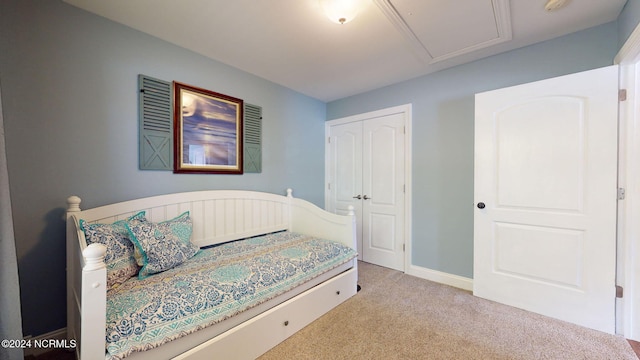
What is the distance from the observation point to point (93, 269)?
0.97 meters

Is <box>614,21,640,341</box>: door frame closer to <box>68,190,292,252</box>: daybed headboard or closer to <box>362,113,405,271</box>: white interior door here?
<box>362,113,405,271</box>: white interior door

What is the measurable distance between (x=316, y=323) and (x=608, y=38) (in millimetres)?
3193

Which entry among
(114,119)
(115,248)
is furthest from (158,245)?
(114,119)

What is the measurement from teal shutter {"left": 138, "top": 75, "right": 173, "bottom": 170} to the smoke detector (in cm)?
296

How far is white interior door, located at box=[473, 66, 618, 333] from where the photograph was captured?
1.77 metres

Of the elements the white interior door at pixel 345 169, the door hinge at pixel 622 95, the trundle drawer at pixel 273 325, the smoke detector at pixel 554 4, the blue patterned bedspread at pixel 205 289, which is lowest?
the trundle drawer at pixel 273 325

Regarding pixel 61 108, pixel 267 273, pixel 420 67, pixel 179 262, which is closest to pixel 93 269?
pixel 179 262

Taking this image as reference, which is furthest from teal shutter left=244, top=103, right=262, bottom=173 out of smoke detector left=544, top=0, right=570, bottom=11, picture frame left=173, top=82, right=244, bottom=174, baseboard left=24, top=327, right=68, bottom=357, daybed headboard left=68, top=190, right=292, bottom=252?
smoke detector left=544, top=0, right=570, bottom=11

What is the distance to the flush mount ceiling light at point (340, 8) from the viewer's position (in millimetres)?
1493

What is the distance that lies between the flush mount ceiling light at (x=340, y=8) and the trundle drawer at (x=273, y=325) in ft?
6.54

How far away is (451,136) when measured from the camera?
103 inches

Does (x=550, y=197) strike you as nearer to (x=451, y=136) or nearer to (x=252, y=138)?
(x=451, y=136)

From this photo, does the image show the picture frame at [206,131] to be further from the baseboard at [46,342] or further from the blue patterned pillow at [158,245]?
the baseboard at [46,342]

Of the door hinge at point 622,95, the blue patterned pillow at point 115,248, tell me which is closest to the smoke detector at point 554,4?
A: the door hinge at point 622,95
